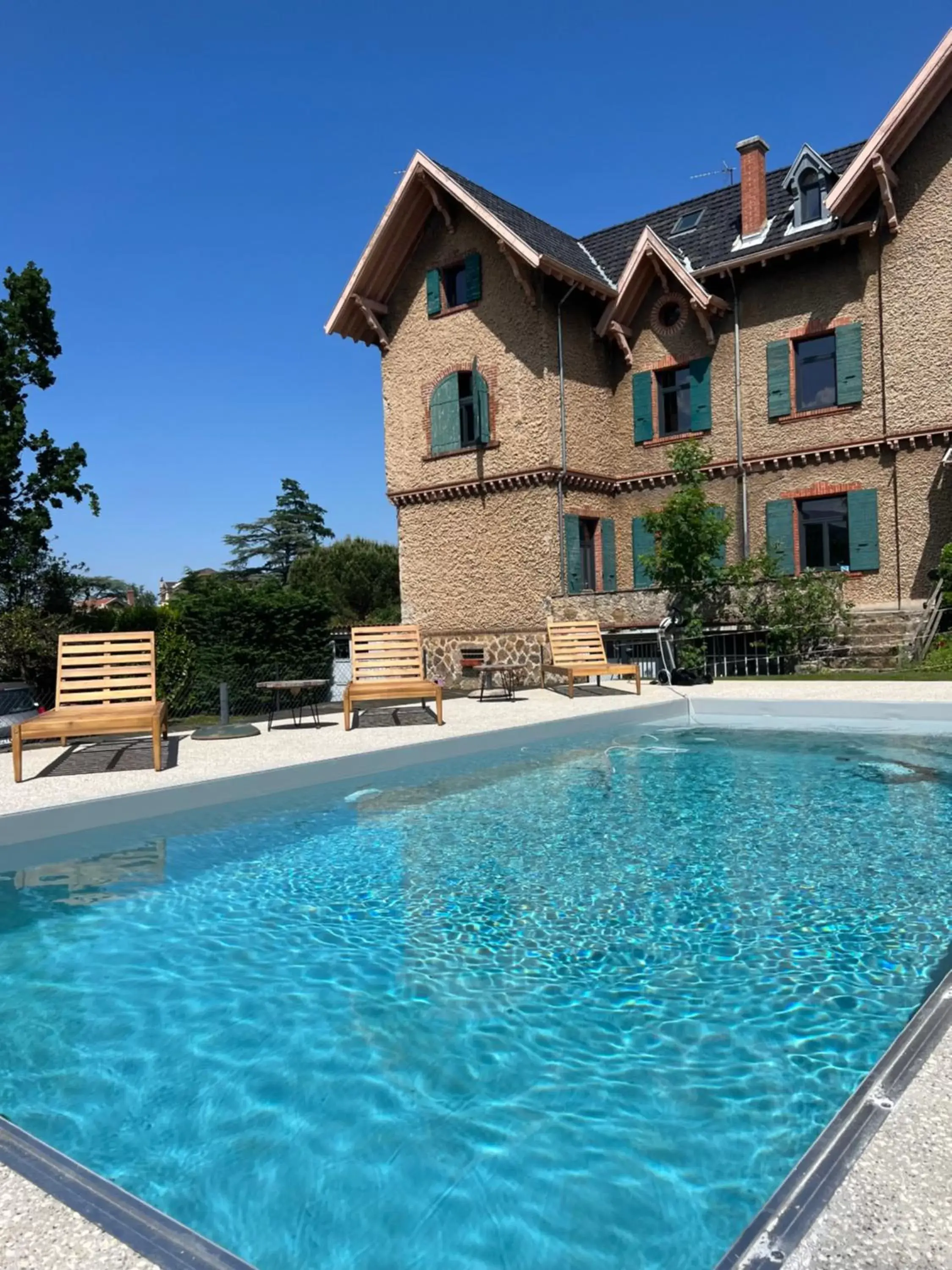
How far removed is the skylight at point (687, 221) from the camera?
835 inches

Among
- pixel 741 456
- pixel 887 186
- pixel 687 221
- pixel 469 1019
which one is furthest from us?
pixel 687 221

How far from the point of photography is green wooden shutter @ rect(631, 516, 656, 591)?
20062 mm

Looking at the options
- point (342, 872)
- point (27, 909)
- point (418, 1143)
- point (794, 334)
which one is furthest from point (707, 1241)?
→ point (794, 334)

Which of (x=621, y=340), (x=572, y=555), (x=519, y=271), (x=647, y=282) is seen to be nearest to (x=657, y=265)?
(x=647, y=282)

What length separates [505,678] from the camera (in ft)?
45.7

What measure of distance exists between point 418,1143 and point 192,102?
1439 cm

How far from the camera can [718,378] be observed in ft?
63.8

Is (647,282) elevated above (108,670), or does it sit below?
above

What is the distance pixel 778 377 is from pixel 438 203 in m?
8.85

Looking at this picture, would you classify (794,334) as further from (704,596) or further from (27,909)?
(27,909)

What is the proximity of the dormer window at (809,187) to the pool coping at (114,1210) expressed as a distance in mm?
20619

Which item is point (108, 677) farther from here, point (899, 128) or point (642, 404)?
point (899, 128)

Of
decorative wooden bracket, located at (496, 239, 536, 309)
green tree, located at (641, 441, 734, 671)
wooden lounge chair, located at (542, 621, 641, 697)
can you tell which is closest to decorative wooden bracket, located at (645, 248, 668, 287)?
decorative wooden bracket, located at (496, 239, 536, 309)

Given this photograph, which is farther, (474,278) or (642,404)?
(642,404)
